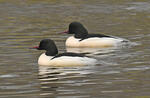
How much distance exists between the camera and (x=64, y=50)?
22047 mm

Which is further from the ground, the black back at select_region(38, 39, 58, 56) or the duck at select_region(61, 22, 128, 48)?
the black back at select_region(38, 39, 58, 56)

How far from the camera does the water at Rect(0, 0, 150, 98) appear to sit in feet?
47.1

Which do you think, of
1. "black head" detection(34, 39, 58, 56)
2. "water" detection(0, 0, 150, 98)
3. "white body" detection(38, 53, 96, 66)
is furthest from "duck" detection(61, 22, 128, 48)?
"white body" detection(38, 53, 96, 66)

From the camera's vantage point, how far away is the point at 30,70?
56.6 ft

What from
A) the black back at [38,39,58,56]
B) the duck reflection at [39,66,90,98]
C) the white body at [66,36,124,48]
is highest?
the black back at [38,39,58,56]

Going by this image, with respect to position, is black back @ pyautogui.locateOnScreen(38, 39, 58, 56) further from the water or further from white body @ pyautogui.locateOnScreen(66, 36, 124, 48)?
white body @ pyautogui.locateOnScreen(66, 36, 124, 48)

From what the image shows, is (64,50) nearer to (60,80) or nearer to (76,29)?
(76,29)

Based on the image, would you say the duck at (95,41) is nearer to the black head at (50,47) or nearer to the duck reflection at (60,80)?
the black head at (50,47)

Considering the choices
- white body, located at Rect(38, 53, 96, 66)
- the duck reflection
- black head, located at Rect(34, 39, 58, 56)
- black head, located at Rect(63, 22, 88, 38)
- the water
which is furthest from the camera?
black head, located at Rect(63, 22, 88, 38)

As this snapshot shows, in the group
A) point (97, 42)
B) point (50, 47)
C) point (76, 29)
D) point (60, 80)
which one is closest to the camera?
point (60, 80)

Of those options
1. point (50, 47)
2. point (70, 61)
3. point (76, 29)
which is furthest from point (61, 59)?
point (76, 29)

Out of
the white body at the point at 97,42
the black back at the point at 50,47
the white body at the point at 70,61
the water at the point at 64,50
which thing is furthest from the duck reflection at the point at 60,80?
the white body at the point at 97,42

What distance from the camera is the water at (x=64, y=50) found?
14344mm

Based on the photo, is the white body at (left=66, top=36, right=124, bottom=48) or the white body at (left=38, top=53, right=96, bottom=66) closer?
the white body at (left=38, top=53, right=96, bottom=66)
